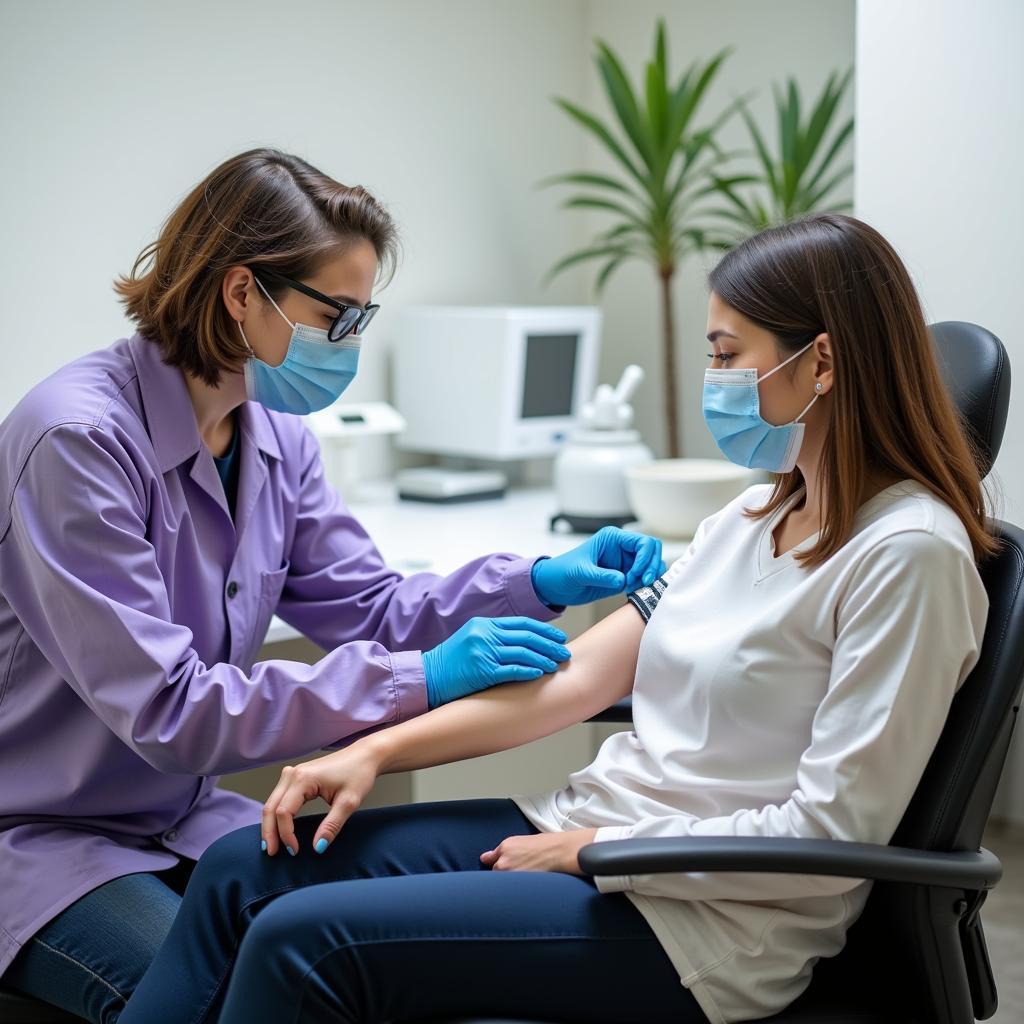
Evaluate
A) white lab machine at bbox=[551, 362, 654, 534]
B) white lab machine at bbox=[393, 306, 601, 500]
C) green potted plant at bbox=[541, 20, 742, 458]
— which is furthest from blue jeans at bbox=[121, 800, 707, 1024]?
green potted plant at bbox=[541, 20, 742, 458]

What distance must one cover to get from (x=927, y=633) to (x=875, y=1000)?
1.32 feet

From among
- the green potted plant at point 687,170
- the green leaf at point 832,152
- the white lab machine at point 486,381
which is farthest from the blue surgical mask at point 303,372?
the green leaf at point 832,152

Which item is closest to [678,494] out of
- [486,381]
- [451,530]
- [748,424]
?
[451,530]

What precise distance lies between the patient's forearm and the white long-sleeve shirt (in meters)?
0.18

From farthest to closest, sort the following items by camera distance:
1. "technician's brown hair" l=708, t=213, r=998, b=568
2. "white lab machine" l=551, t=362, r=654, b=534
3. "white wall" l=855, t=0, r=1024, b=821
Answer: "white lab machine" l=551, t=362, r=654, b=534
"white wall" l=855, t=0, r=1024, b=821
"technician's brown hair" l=708, t=213, r=998, b=568

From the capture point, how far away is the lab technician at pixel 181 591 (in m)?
1.48

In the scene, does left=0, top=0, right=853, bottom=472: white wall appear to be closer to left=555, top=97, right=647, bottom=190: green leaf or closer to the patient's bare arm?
left=555, top=97, right=647, bottom=190: green leaf

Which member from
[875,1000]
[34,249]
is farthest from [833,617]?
[34,249]

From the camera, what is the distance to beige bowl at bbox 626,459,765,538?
8.59 feet

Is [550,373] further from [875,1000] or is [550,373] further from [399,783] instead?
[875,1000]

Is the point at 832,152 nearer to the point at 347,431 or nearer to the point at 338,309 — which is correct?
the point at 347,431

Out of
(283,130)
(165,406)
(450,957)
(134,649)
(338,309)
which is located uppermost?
(283,130)

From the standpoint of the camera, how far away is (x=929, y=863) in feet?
3.90

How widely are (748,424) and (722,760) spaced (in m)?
0.40
